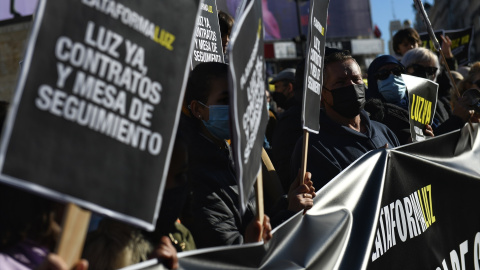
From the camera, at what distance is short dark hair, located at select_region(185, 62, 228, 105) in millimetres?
2900

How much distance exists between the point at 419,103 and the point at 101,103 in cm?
303

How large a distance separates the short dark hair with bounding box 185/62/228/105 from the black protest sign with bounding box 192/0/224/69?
2.78ft

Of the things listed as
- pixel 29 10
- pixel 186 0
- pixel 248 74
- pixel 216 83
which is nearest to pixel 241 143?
pixel 248 74

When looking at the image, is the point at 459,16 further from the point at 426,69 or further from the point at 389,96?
the point at 389,96

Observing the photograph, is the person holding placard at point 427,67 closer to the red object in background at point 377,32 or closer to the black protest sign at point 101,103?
the black protest sign at point 101,103

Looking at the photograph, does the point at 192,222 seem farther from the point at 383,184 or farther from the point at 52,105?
the point at 52,105

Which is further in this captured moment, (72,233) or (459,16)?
(459,16)

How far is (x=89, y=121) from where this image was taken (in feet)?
5.02

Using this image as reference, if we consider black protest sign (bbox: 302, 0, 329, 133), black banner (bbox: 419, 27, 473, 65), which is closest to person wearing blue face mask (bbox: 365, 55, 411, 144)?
black protest sign (bbox: 302, 0, 329, 133)

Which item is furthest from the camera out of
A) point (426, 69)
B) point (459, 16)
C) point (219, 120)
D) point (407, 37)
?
point (459, 16)

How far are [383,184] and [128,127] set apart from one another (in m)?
1.75

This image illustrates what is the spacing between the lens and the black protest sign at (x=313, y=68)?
2748 millimetres

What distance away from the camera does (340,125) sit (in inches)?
137

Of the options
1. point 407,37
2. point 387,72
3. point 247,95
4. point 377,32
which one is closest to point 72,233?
point 247,95
